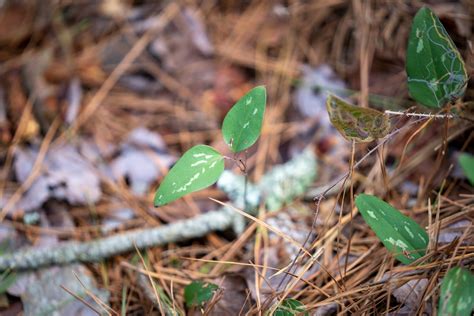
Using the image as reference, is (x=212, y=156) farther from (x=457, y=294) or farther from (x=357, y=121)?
(x=457, y=294)

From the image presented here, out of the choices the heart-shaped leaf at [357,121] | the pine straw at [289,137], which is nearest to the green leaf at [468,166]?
the pine straw at [289,137]

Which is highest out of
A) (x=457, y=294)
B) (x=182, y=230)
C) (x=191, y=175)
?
(x=191, y=175)

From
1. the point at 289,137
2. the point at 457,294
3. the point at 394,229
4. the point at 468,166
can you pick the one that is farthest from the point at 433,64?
the point at 289,137

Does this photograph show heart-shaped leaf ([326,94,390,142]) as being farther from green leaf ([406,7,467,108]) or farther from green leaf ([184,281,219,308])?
green leaf ([184,281,219,308])

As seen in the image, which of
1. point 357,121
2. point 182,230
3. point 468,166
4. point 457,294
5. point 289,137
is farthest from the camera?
point 289,137

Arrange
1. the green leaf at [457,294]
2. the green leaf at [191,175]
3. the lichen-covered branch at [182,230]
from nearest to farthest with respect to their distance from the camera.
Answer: the green leaf at [457,294] < the green leaf at [191,175] < the lichen-covered branch at [182,230]

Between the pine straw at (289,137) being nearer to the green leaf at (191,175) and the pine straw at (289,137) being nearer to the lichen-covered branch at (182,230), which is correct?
the lichen-covered branch at (182,230)

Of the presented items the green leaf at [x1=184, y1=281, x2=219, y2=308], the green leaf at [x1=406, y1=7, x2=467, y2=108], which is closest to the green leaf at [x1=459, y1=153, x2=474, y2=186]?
the green leaf at [x1=406, y1=7, x2=467, y2=108]
